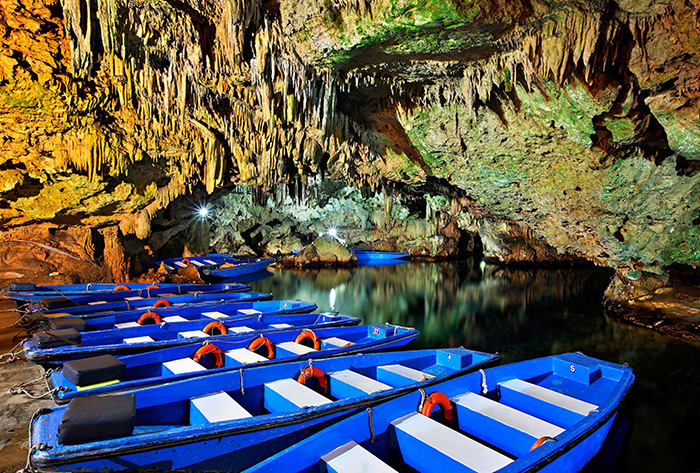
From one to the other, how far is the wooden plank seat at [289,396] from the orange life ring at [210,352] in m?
1.16

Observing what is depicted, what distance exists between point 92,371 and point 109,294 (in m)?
6.39

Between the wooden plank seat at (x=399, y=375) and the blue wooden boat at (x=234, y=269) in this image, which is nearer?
the wooden plank seat at (x=399, y=375)

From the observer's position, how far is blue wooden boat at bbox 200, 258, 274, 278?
605 inches

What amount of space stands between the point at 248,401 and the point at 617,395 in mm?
3554

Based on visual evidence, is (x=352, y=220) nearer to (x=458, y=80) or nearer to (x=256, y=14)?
(x=458, y=80)

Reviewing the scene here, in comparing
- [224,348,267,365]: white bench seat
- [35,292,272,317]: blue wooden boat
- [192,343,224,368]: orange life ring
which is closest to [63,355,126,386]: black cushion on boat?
[192,343,224,368]: orange life ring

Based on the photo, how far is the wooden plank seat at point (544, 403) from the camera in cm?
339

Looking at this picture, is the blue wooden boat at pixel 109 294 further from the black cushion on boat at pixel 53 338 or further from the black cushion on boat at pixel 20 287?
the black cushion on boat at pixel 53 338

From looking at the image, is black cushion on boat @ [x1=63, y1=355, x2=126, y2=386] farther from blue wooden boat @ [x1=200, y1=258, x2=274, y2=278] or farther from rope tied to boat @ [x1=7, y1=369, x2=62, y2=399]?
blue wooden boat @ [x1=200, y1=258, x2=274, y2=278]

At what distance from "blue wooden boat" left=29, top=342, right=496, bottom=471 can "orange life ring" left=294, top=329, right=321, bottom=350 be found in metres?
1.27

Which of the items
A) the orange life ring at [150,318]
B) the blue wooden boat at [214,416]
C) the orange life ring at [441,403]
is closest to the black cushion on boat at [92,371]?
the blue wooden boat at [214,416]

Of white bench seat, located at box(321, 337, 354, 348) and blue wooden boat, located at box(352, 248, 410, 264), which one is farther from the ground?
white bench seat, located at box(321, 337, 354, 348)

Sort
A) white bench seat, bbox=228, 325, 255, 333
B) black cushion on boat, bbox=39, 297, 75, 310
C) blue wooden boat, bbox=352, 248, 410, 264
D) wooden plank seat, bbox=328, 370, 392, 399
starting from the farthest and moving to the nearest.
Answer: blue wooden boat, bbox=352, 248, 410, 264, black cushion on boat, bbox=39, 297, 75, 310, white bench seat, bbox=228, 325, 255, 333, wooden plank seat, bbox=328, 370, 392, 399

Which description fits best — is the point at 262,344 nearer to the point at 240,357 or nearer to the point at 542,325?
the point at 240,357
